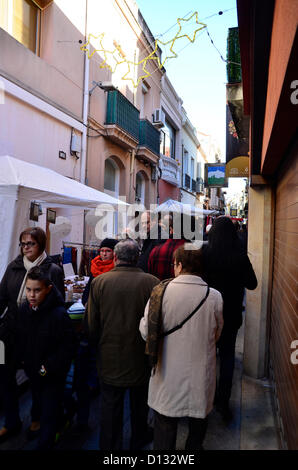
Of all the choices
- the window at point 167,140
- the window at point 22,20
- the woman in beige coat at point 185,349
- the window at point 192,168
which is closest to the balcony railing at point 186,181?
the window at point 192,168

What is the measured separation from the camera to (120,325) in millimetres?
2516

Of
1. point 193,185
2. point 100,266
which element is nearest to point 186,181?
point 193,185

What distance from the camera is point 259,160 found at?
3.60 m

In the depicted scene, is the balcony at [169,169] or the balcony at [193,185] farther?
the balcony at [193,185]

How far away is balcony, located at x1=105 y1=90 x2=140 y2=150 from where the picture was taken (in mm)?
9969

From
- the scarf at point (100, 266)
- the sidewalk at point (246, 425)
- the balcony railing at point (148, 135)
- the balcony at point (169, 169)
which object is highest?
the balcony railing at point (148, 135)

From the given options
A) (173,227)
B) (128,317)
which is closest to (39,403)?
(128,317)

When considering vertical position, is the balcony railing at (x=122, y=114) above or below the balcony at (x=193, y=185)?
above

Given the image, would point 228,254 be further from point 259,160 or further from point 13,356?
point 13,356

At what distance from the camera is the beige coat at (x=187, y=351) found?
2184 mm

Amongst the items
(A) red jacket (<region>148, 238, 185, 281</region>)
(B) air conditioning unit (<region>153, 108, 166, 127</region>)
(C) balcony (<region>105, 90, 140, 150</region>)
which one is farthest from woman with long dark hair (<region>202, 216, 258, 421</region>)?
(B) air conditioning unit (<region>153, 108, 166, 127</region>)

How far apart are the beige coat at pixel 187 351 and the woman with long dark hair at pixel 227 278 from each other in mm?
1002

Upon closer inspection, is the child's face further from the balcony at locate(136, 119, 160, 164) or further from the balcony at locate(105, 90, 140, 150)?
the balcony at locate(136, 119, 160, 164)

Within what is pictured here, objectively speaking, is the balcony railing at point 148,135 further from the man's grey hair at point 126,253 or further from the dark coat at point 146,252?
the man's grey hair at point 126,253
